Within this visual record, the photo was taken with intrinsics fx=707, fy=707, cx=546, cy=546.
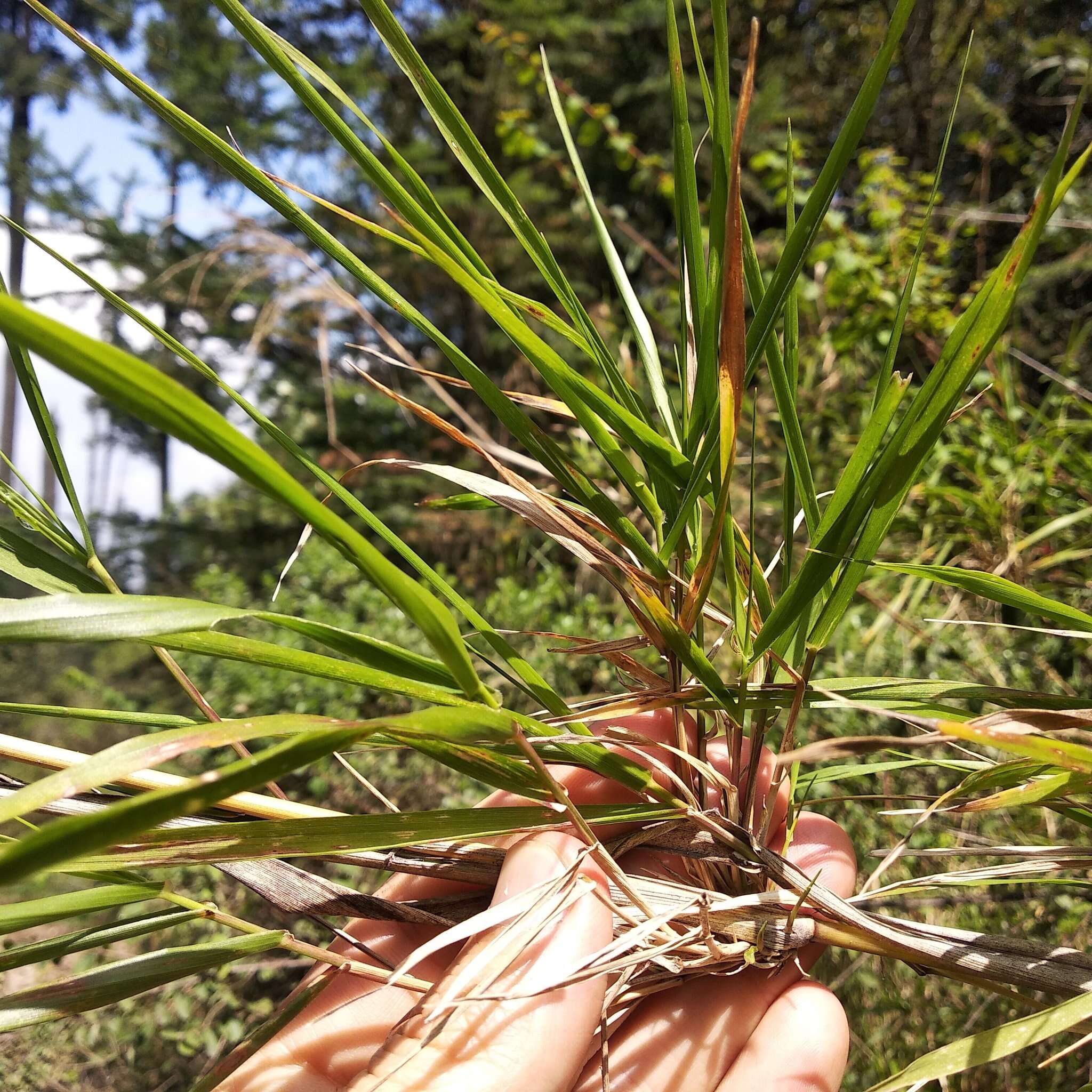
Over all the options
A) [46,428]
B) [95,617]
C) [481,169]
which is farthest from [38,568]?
[481,169]

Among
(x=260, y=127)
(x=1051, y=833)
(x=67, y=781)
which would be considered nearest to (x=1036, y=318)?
(x=1051, y=833)

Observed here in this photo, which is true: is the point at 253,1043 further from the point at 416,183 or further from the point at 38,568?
the point at 416,183

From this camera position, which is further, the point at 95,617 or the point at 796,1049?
the point at 796,1049

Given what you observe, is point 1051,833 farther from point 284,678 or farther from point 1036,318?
point 1036,318

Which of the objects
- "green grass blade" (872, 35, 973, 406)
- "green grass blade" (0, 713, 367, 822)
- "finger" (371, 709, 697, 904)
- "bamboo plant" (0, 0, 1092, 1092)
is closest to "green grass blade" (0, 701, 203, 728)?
"bamboo plant" (0, 0, 1092, 1092)

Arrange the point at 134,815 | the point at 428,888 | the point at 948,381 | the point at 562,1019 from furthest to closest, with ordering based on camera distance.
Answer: the point at 428,888 < the point at 562,1019 < the point at 948,381 < the point at 134,815

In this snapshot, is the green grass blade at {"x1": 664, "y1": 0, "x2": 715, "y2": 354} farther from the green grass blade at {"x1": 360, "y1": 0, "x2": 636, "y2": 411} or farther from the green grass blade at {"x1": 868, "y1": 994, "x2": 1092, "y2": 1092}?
the green grass blade at {"x1": 868, "y1": 994, "x2": 1092, "y2": 1092}

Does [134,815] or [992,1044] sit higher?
[134,815]
